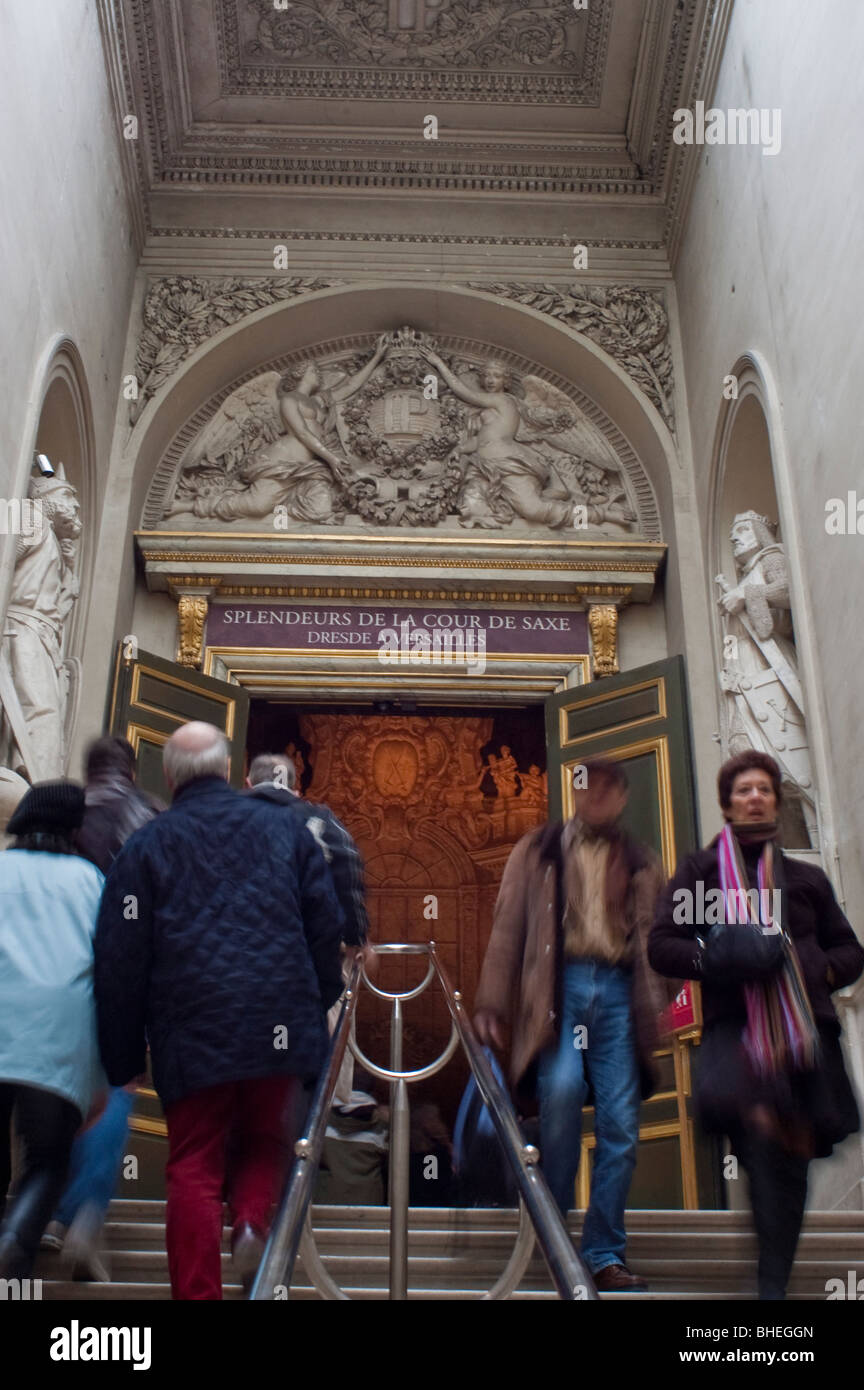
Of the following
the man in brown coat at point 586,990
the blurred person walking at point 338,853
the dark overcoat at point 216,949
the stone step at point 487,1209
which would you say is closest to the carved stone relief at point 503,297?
the blurred person walking at point 338,853

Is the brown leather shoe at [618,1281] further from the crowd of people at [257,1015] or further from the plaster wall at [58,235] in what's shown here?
the plaster wall at [58,235]

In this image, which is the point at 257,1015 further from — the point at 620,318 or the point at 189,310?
the point at 620,318

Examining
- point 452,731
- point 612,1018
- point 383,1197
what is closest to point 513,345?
point 452,731

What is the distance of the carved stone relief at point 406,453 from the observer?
922 centimetres

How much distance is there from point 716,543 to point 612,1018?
5097mm

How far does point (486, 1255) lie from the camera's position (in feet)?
12.6

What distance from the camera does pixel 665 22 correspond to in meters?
8.90

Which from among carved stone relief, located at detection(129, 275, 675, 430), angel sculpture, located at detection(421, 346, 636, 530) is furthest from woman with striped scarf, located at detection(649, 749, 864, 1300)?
carved stone relief, located at detection(129, 275, 675, 430)

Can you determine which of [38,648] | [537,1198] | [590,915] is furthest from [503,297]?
[537,1198]

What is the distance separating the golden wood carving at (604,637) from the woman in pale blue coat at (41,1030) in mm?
5799

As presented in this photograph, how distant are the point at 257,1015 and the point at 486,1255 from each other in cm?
134

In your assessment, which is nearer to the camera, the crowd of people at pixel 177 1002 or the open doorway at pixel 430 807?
the crowd of people at pixel 177 1002

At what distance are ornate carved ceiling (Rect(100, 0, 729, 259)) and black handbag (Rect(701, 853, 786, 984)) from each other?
747cm
